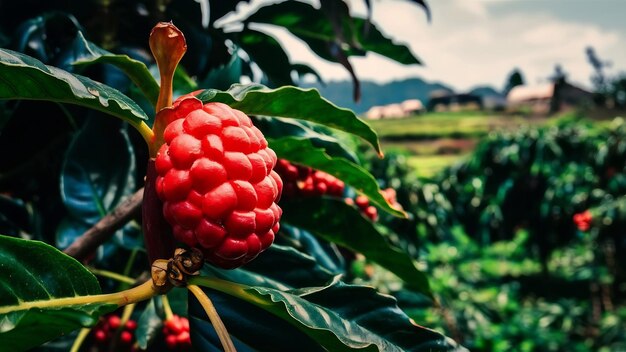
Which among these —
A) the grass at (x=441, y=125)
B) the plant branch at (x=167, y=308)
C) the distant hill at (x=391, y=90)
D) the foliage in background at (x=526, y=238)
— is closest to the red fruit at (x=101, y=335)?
the plant branch at (x=167, y=308)

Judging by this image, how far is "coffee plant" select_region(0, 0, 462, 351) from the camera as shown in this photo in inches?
16.5

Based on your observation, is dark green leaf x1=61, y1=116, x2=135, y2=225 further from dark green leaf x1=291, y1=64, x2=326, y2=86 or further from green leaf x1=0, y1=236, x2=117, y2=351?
dark green leaf x1=291, y1=64, x2=326, y2=86

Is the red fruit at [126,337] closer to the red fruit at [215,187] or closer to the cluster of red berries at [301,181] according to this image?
the cluster of red berries at [301,181]

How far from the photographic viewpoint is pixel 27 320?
1.29ft

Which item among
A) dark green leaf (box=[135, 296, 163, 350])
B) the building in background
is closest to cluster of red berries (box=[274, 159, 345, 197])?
dark green leaf (box=[135, 296, 163, 350])

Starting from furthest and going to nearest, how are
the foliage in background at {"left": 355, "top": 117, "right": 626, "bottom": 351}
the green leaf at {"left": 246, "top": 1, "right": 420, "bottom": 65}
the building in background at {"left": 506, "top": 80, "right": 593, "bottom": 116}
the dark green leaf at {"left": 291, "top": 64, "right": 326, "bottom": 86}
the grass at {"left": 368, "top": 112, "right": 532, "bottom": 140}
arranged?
the building in background at {"left": 506, "top": 80, "right": 593, "bottom": 116}, the grass at {"left": 368, "top": 112, "right": 532, "bottom": 140}, the foliage in background at {"left": 355, "top": 117, "right": 626, "bottom": 351}, the dark green leaf at {"left": 291, "top": 64, "right": 326, "bottom": 86}, the green leaf at {"left": 246, "top": 1, "right": 420, "bottom": 65}

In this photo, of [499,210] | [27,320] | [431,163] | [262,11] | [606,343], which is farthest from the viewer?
[431,163]

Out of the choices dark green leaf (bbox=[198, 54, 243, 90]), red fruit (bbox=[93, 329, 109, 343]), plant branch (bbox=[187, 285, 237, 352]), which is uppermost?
dark green leaf (bbox=[198, 54, 243, 90])

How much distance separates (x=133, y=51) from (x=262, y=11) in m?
0.26

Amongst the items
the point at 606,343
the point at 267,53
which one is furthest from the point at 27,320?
the point at 606,343

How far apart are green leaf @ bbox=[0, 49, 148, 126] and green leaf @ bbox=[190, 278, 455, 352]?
0.45ft

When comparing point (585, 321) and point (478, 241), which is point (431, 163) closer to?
point (478, 241)

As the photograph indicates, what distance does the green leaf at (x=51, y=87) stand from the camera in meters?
0.42

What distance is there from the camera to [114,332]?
0.82 m
